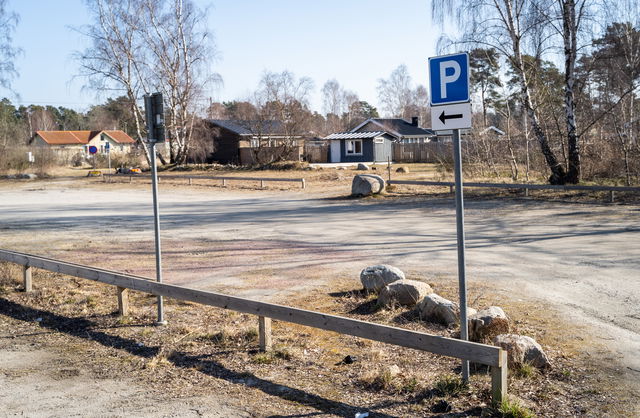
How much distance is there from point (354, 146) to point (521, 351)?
52.9m

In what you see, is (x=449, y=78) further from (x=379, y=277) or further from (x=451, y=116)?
(x=379, y=277)

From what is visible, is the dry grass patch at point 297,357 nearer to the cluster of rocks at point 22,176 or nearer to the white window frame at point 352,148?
the cluster of rocks at point 22,176

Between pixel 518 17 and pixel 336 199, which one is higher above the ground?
pixel 518 17

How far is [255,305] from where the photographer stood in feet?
21.9

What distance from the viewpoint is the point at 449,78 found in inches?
207

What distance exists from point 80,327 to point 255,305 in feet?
9.35

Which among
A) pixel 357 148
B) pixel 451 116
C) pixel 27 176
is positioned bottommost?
pixel 451 116

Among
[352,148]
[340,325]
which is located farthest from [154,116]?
[352,148]

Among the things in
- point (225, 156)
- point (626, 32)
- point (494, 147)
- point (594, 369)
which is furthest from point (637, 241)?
point (225, 156)

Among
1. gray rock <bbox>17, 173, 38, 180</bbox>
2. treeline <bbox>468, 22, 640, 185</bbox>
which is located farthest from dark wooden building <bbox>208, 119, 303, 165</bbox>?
treeline <bbox>468, 22, 640, 185</bbox>

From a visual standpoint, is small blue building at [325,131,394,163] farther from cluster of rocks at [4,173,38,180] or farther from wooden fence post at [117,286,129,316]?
wooden fence post at [117,286,129,316]

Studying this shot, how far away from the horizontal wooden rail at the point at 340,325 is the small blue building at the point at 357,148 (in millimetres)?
Answer: 49173

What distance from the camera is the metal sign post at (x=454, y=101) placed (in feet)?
16.9

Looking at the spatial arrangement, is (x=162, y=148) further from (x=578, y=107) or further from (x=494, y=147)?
(x=578, y=107)
